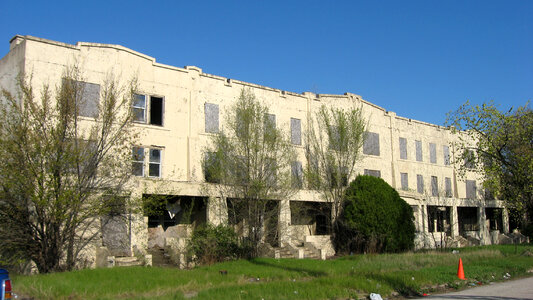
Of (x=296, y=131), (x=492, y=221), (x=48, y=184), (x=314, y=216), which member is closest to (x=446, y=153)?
(x=492, y=221)

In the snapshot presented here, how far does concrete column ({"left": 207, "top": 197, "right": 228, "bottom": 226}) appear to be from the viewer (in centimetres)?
2478

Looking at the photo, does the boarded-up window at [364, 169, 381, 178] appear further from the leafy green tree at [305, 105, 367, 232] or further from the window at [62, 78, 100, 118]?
the window at [62, 78, 100, 118]

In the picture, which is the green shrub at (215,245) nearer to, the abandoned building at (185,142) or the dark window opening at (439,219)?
the abandoned building at (185,142)

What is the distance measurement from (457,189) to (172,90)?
88.4 ft

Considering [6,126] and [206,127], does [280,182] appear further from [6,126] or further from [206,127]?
[6,126]

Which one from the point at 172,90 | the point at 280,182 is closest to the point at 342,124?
the point at 280,182

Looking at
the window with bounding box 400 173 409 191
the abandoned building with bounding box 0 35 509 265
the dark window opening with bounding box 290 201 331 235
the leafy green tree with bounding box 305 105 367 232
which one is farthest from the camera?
the window with bounding box 400 173 409 191

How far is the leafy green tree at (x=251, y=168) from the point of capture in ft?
83.7

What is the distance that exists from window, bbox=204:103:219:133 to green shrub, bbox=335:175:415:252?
874 cm

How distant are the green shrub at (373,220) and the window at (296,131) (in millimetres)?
4454

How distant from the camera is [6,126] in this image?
1731 centimetres

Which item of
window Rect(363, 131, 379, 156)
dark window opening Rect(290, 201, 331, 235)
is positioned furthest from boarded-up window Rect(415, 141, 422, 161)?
dark window opening Rect(290, 201, 331, 235)

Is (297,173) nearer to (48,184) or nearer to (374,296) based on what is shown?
(48,184)

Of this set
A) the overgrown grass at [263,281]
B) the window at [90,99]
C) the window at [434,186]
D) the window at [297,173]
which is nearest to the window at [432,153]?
the window at [434,186]
